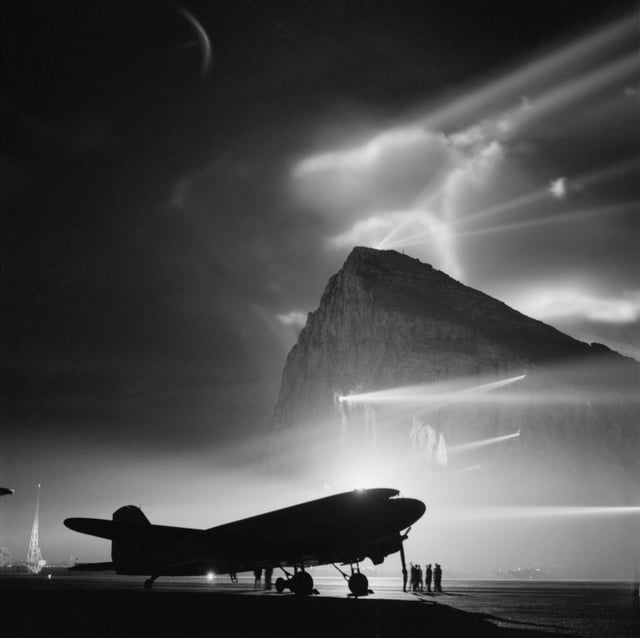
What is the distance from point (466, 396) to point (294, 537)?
153514 millimetres

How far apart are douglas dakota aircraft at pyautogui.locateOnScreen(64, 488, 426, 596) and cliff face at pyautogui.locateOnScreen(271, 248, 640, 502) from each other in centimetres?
14827

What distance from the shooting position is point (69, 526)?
97.0ft

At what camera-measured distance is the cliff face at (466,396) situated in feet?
558

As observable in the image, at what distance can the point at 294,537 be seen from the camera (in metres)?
29.3

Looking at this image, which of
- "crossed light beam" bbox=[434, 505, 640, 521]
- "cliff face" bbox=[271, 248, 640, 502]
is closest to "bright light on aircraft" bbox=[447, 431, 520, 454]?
"cliff face" bbox=[271, 248, 640, 502]

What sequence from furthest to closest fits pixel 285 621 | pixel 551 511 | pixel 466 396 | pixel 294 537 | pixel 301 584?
pixel 466 396
pixel 551 511
pixel 294 537
pixel 301 584
pixel 285 621

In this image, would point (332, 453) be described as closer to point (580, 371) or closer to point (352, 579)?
point (580, 371)

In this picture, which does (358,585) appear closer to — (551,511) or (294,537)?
(294,537)

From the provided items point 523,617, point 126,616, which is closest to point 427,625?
point 523,617

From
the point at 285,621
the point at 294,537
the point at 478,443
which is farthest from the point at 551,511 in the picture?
the point at 285,621

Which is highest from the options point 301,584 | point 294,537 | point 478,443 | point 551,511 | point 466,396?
point 466,396

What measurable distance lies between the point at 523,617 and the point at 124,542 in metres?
22.6

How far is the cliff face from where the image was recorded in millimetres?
170125

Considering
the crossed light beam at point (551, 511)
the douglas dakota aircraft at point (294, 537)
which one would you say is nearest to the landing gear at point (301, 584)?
the douglas dakota aircraft at point (294, 537)
